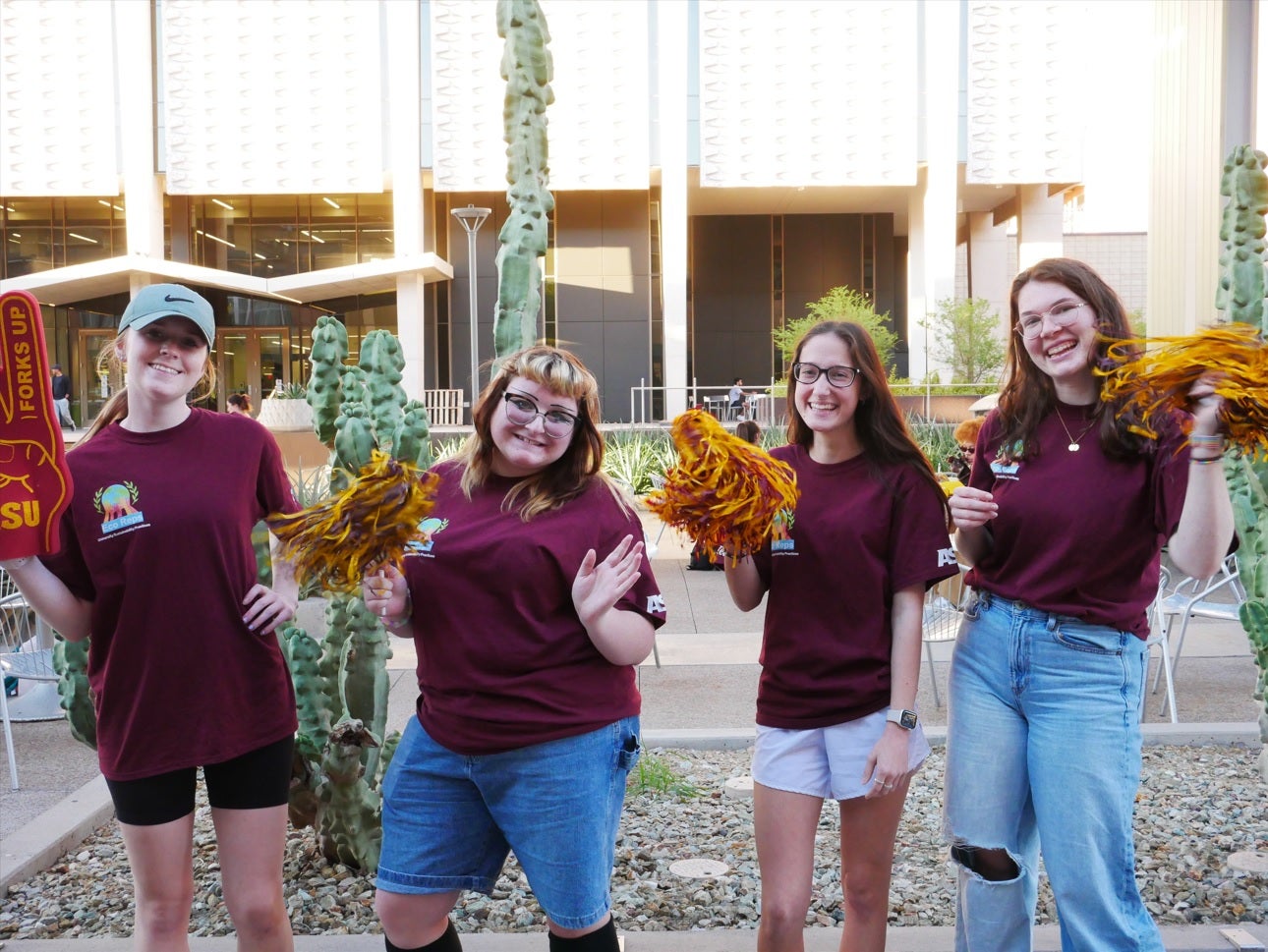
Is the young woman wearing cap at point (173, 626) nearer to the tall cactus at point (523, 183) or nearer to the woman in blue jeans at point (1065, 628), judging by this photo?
the woman in blue jeans at point (1065, 628)

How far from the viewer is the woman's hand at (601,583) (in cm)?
236

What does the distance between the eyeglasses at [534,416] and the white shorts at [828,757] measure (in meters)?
0.95

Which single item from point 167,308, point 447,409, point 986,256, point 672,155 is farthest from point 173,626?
point 986,256

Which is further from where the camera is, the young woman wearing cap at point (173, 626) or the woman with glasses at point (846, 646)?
the woman with glasses at point (846, 646)

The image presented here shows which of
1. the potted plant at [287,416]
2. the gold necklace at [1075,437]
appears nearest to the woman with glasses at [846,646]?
the gold necklace at [1075,437]

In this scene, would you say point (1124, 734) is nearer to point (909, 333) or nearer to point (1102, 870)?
point (1102, 870)

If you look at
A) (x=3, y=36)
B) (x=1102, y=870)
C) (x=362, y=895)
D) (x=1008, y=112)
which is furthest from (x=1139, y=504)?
(x=3, y=36)

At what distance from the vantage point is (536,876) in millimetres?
2404

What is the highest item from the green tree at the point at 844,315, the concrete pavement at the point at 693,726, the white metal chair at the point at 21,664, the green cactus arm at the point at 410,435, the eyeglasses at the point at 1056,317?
the green tree at the point at 844,315

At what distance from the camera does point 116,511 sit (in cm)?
251

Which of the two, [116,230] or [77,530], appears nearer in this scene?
[77,530]

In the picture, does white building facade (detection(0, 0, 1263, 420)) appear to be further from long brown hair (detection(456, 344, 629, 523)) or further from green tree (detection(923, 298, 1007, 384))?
long brown hair (detection(456, 344, 629, 523))

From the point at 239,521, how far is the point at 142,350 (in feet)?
1.53

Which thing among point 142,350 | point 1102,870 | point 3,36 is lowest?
point 1102,870
